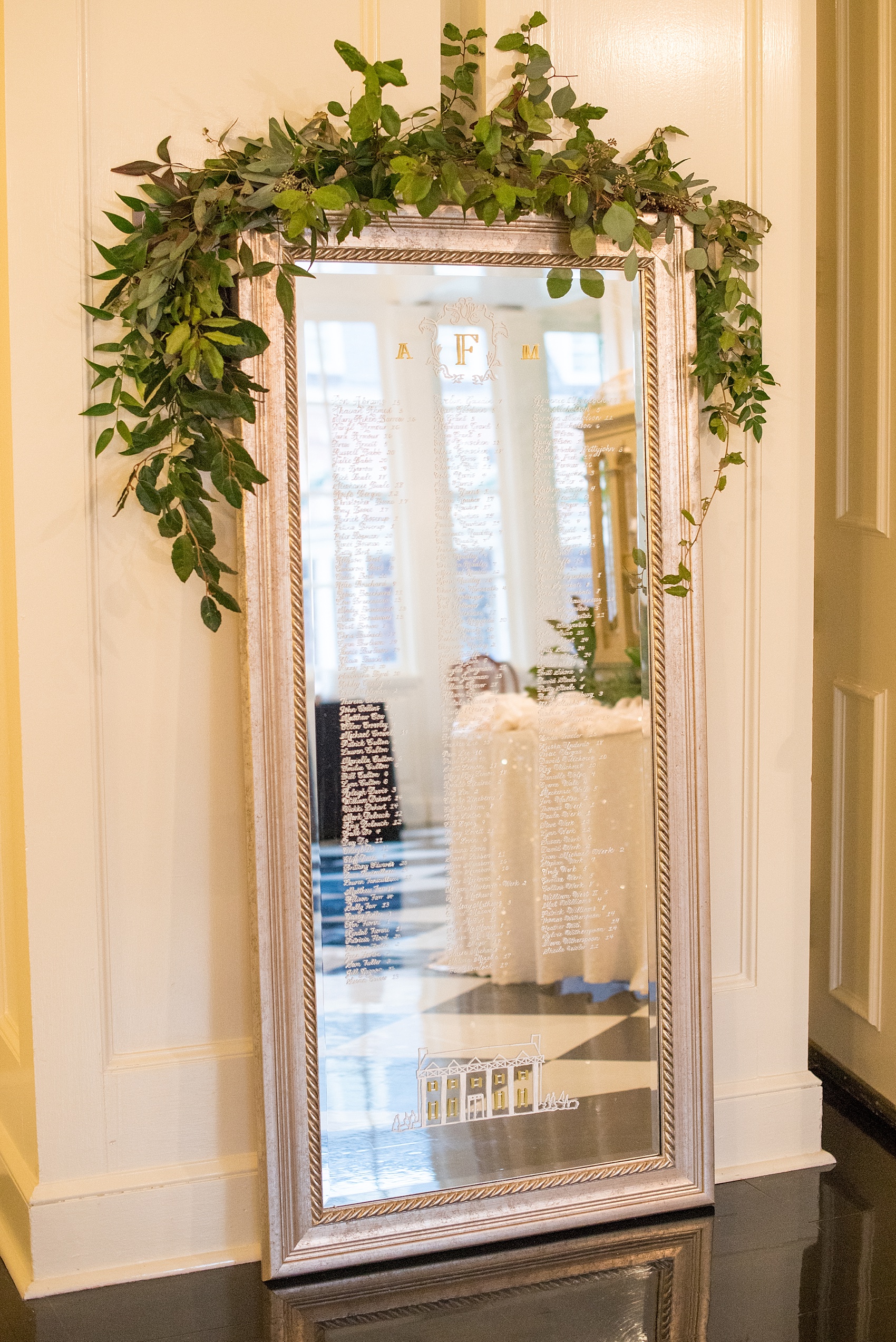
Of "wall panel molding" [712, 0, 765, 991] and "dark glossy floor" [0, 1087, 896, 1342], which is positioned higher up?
"wall panel molding" [712, 0, 765, 991]

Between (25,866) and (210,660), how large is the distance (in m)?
0.51

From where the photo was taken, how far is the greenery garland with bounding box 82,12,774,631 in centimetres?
207

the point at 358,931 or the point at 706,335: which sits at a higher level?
the point at 706,335

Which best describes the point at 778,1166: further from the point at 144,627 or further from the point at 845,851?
the point at 144,627

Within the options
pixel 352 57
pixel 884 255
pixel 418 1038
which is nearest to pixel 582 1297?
pixel 418 1038

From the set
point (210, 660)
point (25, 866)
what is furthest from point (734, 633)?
point (25, 866)

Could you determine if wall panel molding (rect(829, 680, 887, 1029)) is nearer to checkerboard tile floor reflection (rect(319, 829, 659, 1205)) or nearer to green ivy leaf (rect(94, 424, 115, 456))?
checkerboard tile floor reflection (rect(319, 829, 659, 1205))

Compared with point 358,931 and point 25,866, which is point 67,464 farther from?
point 358,931

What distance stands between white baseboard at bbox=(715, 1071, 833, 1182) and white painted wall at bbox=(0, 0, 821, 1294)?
1.04 m

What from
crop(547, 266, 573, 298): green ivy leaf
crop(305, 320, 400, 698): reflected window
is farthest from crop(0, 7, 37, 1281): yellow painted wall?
crop(547, 266, 573, 298): green ivy leaf

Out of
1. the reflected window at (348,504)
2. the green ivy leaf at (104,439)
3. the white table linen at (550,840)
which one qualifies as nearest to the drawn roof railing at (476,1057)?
the white table linen at (550,840)

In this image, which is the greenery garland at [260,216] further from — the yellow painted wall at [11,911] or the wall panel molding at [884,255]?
the wall panel molding at [884,255]

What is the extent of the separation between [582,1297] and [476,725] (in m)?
1.07

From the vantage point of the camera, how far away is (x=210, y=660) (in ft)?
7.54
